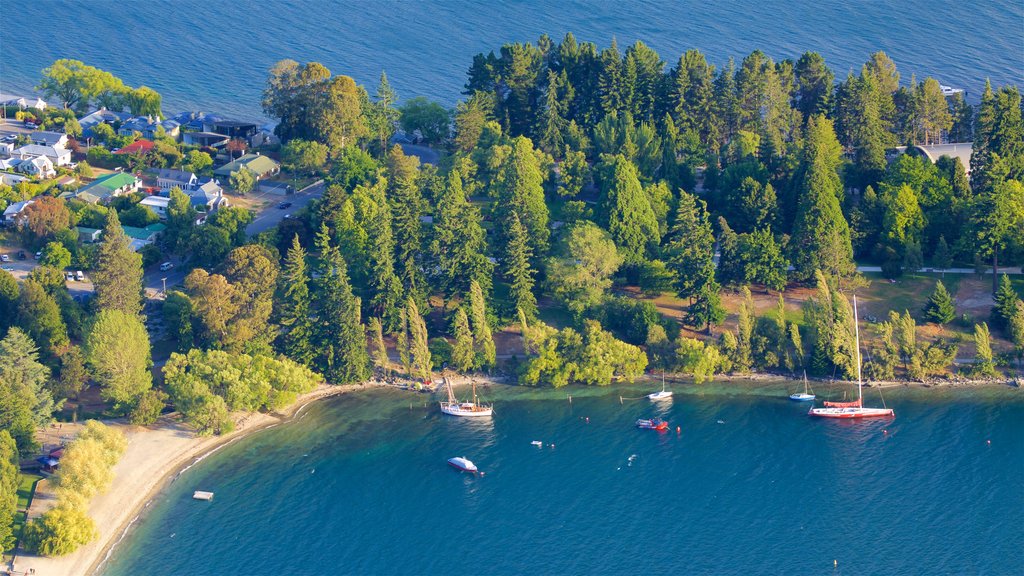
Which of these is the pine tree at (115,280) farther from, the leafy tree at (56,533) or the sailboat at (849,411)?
the sailboat at (849,411)

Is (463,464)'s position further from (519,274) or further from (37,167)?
(37,167)

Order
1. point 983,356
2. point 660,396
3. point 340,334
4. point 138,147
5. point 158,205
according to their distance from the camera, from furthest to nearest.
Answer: point 138,147 → point 158,205 → point 983,356 → point 340,334 → point 660,396

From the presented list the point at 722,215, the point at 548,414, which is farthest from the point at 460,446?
the point at 722,215

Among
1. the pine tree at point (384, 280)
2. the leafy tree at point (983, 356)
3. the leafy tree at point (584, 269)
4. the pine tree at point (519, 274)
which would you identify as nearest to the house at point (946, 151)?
the leafy tree at point (983, 356)

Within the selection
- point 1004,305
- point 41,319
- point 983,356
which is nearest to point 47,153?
point 41,319

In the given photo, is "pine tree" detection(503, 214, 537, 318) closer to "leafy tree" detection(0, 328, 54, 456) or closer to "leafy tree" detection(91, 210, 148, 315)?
"leafy tree" detection(91, 210, 148, 315)
